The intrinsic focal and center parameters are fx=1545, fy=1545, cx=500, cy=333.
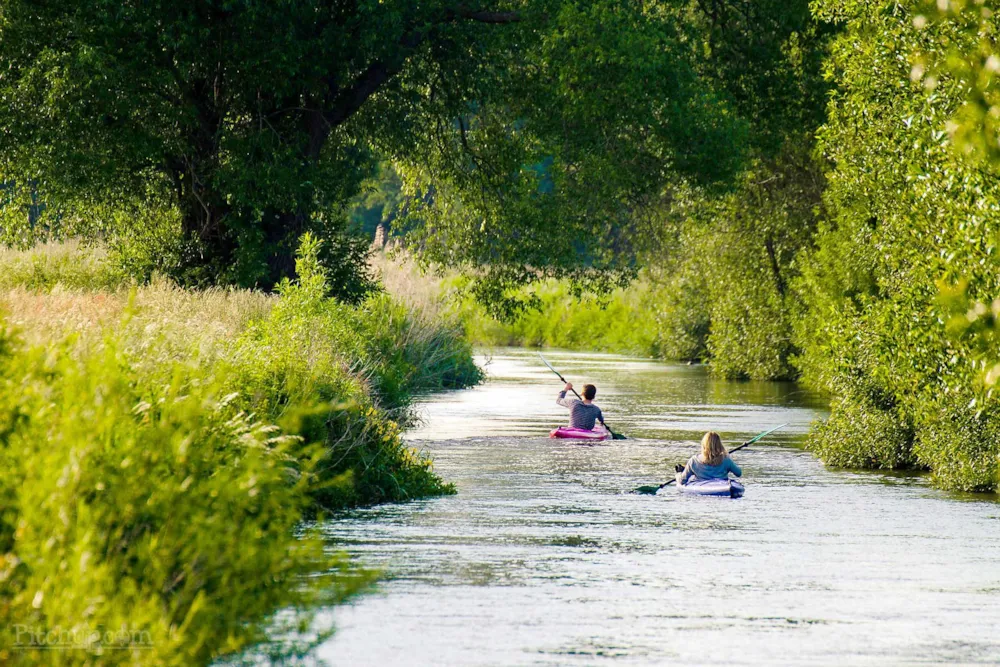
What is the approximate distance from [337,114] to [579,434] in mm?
7269

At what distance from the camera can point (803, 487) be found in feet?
64.0

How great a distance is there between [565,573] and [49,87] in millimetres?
14811

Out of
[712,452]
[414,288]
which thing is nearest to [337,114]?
[414,288]

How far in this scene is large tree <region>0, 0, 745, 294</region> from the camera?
2417cm

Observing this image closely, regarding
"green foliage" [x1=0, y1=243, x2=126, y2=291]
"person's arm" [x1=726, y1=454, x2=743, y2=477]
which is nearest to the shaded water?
"person's arm" [x1=726, y1=454, x2=743, y2=477]

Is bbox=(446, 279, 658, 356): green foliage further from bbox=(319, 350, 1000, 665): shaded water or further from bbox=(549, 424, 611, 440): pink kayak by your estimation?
bbox=(319, 350, 1000, 665): shaded water

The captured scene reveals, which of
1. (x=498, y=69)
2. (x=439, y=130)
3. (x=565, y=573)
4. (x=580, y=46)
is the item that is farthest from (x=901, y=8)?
(x=439, y=130)

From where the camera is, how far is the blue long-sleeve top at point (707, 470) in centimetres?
1870

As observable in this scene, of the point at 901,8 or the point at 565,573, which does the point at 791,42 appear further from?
the point at 565,573

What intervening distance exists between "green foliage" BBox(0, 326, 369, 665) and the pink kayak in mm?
16552

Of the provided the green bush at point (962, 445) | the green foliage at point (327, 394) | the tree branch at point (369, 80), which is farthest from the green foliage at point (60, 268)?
the green bush at point (962, 445)

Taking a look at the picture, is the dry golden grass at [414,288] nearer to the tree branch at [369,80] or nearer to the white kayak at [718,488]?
the tree branch at [369,80]

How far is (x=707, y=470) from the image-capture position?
18.7 meters

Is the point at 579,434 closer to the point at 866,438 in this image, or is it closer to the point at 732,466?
the point at 866,438
